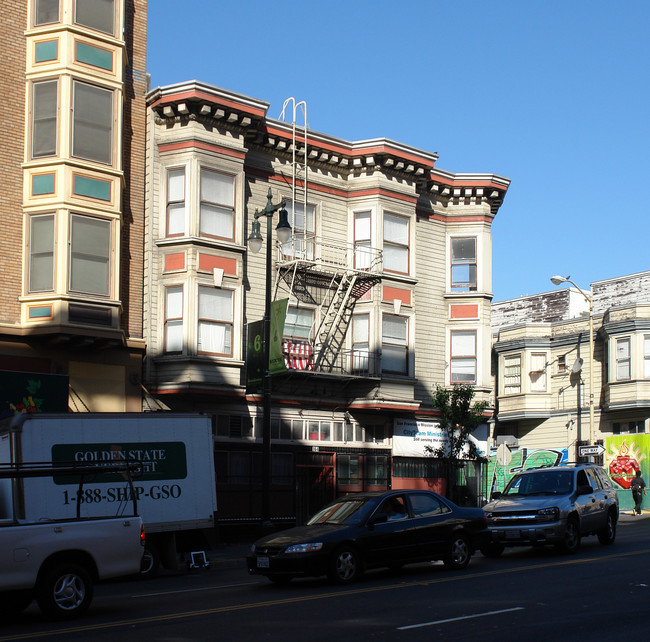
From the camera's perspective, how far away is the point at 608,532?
20.5 m

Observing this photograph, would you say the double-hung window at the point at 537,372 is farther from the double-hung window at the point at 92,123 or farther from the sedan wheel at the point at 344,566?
the sedan wheel at the point at 344,566

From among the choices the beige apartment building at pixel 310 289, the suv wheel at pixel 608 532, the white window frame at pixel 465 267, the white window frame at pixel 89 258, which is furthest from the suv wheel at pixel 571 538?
the white window frame at pixel 465 267

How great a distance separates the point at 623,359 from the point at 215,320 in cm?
2314

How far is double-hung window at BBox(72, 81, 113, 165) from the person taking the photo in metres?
24.7

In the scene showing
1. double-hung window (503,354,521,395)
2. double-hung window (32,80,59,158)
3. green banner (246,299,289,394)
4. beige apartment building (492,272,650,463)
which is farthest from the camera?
double-hung window (503,354,521,395)

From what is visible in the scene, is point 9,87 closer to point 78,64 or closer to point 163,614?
point 78,64

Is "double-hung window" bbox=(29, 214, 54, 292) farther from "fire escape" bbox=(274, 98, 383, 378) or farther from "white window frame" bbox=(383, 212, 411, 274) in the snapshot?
"white window frame" bbox=(383, 212, 411, 274)

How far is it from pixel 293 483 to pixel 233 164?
964cm

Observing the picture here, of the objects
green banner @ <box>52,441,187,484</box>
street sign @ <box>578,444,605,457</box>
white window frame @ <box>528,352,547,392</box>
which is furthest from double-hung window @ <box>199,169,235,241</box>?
white window frame @ <box>528,352,547,392</box>

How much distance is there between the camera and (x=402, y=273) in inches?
1227

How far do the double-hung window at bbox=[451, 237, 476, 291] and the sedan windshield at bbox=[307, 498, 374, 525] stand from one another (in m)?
18.0

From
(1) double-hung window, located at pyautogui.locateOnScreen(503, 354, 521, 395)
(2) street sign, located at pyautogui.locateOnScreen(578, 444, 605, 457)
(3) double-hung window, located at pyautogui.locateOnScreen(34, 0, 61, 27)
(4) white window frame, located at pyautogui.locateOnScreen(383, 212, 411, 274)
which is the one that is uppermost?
(3) double-hung window, located at pyautogui.locateOnScreen(34, 0, 61, 27)

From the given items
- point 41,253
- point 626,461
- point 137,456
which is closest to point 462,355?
point 626,461

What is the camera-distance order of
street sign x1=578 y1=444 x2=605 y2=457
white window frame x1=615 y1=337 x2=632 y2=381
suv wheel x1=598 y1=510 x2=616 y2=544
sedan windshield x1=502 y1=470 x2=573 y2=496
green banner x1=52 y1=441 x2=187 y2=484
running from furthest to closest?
white window frame x1=615 y1=337 x2=632 y2=381, street sign x1=578 y1=444 x2=605 y2=457, suv wheel x1=598 y1=510 x2=616 y2=544, sedan windshield x1=502 y1=470 x2=573 y2=496, green banner x1=52 y1=441 x2=187 y2=484
